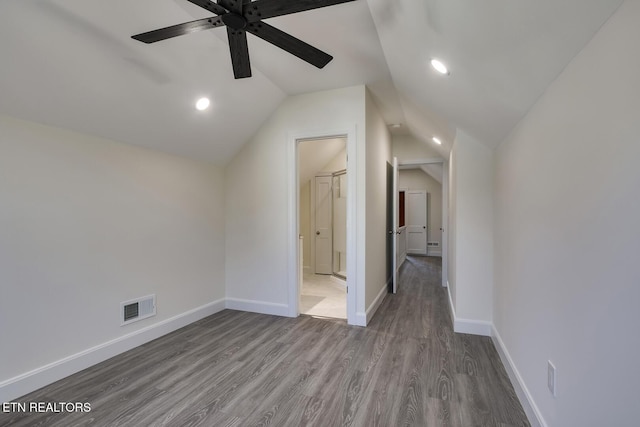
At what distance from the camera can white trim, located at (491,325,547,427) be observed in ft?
5.44

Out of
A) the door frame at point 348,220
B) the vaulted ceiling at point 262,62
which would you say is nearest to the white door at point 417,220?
the vaulted ceiling at point 262,62

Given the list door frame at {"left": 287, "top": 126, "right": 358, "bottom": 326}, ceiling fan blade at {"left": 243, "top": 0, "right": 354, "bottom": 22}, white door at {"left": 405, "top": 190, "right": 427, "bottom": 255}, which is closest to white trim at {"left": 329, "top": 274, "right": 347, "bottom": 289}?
door frame at {"left": 287, "top": 126, "right": 358, "bottom": 326}

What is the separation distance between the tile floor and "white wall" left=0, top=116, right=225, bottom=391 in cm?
148

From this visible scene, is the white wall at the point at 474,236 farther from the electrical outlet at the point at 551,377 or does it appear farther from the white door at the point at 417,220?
the white door at the point at 417,220

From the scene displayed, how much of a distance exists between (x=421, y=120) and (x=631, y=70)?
2814 mm

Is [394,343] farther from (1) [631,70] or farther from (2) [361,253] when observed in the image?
(1) [631,70]

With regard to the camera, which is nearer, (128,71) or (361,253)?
(128,71)

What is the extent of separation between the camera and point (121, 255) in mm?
2654

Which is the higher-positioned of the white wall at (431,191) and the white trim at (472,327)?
the white wall at (431,191)

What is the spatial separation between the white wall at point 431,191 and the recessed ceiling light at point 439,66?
6.89m

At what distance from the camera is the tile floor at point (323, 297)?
377cm

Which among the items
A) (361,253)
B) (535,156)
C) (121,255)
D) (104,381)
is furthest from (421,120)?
(104,381)

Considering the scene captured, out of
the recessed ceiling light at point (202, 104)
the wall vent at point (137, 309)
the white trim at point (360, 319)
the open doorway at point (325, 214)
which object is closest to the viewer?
the wall vent at point (137, 309)

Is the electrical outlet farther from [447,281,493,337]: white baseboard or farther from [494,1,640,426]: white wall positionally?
[447,281,493,337]: white baseboard
